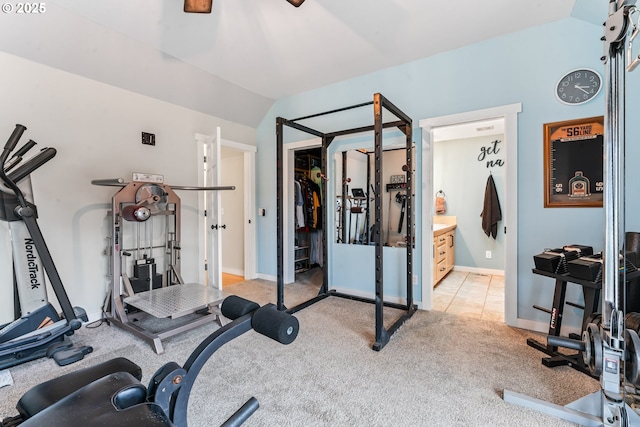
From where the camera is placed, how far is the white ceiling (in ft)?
7.73

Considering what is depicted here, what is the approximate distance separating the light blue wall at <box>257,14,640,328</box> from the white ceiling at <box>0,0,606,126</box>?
0.44 ft

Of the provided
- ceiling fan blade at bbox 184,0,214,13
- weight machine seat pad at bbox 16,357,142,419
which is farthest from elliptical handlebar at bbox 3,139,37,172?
weight machine seat pad at bbox 16,357,142,419

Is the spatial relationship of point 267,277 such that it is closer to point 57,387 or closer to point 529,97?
point 57,387

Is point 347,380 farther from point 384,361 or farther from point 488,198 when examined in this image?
point 488,198

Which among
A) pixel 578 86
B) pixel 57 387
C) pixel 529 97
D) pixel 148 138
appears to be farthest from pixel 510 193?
pixel 148 138

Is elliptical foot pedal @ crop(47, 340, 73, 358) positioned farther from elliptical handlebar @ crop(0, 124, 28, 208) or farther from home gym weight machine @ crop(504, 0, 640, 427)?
home gym weight machine @ crop(504, 0, 640, 427)

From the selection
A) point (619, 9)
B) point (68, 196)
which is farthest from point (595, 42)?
point (68, 196)

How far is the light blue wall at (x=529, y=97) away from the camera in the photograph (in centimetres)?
247

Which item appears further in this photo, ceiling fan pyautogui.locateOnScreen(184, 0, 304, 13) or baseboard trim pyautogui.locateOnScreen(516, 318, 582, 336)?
baseboard trim pyautogui.locateOnScreen(516, 318, 582, 336)

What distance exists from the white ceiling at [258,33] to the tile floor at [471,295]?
9.20 feet

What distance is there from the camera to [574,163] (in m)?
2.50

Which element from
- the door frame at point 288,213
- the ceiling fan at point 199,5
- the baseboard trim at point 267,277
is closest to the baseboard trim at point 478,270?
the door frame at point 288,213

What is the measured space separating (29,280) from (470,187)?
19.0ft

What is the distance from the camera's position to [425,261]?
10.5 ft
